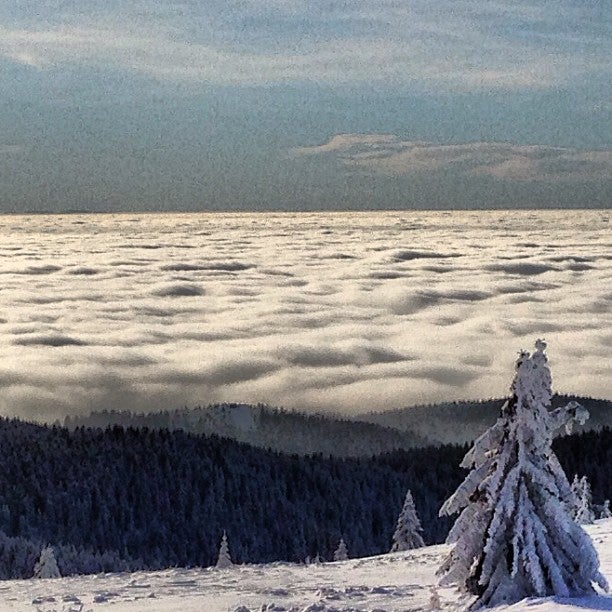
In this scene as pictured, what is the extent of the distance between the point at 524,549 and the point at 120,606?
9543 mm

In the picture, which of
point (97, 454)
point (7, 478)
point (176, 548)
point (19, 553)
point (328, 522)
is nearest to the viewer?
point (19, 553)

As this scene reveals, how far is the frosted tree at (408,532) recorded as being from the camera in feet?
203

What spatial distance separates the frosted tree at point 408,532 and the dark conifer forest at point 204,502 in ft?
215

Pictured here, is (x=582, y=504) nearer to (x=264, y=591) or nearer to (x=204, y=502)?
(x=264, y=591)

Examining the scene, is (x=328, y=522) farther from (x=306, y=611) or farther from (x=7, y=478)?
(x=306, y=611)

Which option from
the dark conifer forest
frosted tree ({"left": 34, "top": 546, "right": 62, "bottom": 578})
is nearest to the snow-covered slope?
frosted tree ({"left": 34, "top": 546, "right": 62, "bottom": 578})

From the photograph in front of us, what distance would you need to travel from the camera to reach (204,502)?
17438cm

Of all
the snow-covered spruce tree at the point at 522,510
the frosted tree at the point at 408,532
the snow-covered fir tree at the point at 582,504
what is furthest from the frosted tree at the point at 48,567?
the snow-covered spruce tree at the point at 522,510

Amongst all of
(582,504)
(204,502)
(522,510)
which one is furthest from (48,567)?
(204,502)

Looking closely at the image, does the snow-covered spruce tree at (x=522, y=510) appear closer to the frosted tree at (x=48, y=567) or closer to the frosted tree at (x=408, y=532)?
the frosted tree at (x=408, y=532)

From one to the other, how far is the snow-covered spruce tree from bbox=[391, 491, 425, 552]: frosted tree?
43.1 m

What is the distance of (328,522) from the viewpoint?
164 metres

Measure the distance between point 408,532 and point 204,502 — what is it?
116 meters

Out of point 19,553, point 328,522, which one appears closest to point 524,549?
point 19,553
